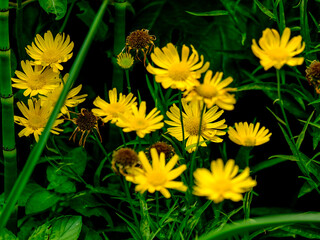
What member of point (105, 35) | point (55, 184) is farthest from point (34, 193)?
point (105, 35)

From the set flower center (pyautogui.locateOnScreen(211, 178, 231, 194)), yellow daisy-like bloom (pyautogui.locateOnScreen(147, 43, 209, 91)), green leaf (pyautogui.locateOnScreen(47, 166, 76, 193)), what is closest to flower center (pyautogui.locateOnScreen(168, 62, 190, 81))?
yellow daisy-like bloom (pyautogui.locateOnScreen(147, 43, 209, 91))

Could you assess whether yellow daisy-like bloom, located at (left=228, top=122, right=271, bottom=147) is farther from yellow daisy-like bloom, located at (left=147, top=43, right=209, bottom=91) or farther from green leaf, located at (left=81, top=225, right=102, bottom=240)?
green leaf, located at (left=81, top=225, right=102, bottom=240)

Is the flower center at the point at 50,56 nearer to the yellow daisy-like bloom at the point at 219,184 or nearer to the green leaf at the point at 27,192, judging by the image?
the green leaf at the point at 27,192

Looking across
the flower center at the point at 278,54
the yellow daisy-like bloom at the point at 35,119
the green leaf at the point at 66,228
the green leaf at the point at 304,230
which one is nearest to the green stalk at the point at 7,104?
the yellow daisy-like bloom at the point at 35,119

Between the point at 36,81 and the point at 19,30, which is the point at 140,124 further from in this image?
the point at 19,30

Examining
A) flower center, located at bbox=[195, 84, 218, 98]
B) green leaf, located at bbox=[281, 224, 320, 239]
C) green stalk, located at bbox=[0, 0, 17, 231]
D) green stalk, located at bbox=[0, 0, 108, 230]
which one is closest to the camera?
green stalk, located at bbox=[0, 0, 108, 230]

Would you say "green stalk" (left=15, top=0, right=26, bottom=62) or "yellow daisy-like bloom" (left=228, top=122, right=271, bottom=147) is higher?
"green stalk" (left=15, top=0, right=26, bottom=62)
